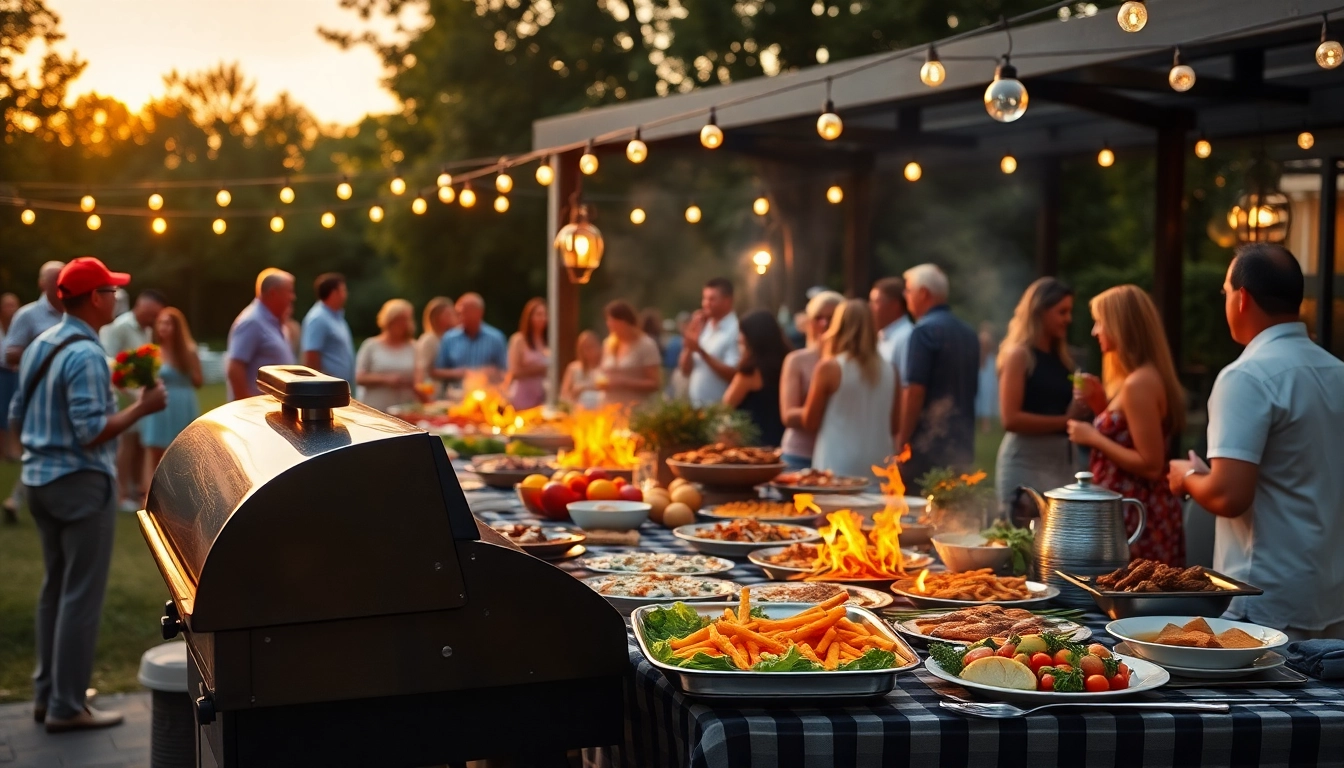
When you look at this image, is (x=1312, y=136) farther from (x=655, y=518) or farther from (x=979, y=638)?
(x=979, y=638)

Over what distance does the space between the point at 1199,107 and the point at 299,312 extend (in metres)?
38.7

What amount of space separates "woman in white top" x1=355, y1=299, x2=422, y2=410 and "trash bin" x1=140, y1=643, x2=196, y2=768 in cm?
593

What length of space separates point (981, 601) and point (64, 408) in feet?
12.6

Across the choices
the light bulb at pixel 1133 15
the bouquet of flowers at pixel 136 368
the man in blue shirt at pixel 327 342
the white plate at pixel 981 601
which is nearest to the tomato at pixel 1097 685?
the white plate at pixel 981 601

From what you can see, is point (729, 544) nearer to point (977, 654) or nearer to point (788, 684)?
point (977, 654)

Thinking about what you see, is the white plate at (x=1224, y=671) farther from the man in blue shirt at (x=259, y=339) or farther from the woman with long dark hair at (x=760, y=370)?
the man in blue shirt at (x=259, y=339)

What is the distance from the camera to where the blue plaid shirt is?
5203 mm

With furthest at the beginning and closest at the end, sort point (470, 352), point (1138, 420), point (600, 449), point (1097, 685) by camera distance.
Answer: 1. point (470, 352)
2. point (600, 449)
3. point (1138, 420)
4. point (1097, 685)

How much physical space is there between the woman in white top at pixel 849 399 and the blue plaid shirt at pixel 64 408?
3255 mm

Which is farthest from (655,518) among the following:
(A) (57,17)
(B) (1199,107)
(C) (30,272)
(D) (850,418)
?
(C) (30,272)

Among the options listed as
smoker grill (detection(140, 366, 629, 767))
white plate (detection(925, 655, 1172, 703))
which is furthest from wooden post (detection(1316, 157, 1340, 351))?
smoker grill (detection(140, 366, 629, 767))

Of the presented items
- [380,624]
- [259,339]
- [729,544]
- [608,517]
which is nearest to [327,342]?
[259,339]

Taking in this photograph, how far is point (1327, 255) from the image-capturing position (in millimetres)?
9242

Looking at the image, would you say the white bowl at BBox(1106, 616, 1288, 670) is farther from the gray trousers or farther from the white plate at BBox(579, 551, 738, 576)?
the gray trousers
